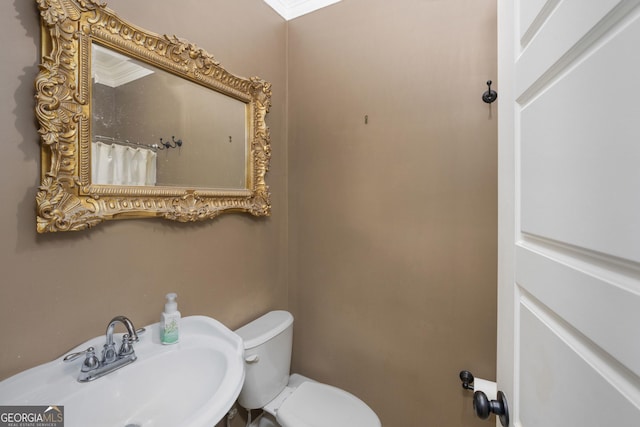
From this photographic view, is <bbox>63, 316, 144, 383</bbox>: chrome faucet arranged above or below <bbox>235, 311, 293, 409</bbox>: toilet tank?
above

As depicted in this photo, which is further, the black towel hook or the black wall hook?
the black towel hook

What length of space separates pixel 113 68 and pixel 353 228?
3.81ft

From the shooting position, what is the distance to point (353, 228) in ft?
4.57

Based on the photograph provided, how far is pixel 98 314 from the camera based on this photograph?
Answer: 811 mm

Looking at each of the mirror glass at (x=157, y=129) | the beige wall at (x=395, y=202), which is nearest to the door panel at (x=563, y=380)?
the beige wall at (x=395, y=202)

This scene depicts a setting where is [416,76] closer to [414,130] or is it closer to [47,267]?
[414,130]

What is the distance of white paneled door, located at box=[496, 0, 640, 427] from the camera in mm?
304

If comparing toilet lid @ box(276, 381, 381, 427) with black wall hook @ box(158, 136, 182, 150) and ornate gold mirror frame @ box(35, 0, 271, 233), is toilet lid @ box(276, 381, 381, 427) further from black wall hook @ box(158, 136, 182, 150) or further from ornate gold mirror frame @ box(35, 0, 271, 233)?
black wall hook @ box(158, 136, 182, 150)

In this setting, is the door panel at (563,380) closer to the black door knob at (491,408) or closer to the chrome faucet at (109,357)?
the black door knob at (491,408)

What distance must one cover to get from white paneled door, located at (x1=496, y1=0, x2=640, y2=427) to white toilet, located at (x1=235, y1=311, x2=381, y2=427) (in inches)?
30.4

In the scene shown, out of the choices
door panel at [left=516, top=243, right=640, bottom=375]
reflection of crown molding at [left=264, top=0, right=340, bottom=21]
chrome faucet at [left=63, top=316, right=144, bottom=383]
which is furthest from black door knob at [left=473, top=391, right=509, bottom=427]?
reflection of crown molding at [left=264, top=0, right=340, bottom=21]

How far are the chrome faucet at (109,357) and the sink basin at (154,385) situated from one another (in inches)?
0.7

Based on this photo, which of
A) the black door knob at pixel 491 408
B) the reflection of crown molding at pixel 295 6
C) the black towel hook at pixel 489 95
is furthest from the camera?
the reflection of crown molding at pixel 295 6

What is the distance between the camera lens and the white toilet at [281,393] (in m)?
1.12
